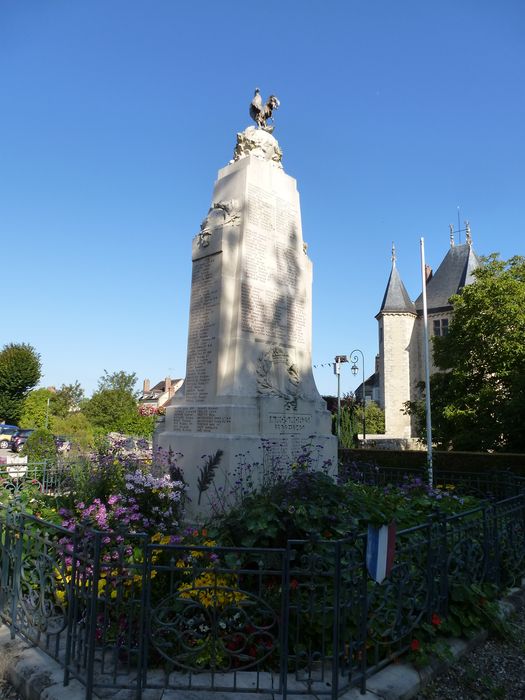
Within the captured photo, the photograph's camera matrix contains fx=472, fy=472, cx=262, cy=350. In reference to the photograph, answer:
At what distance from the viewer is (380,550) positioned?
3.18 metres

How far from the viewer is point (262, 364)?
22.9 feet

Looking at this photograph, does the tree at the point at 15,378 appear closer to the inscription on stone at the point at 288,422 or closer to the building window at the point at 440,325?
the building window at the point at 440,325

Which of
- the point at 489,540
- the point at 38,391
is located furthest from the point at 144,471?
the point at 38,391

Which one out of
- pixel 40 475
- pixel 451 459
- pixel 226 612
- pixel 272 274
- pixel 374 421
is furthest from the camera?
pixel 374 421

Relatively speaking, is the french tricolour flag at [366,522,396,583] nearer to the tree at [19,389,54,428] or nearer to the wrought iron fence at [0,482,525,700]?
the wrought iron fence at [0,482,525,700]

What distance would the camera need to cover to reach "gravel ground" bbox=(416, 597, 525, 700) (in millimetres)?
3221

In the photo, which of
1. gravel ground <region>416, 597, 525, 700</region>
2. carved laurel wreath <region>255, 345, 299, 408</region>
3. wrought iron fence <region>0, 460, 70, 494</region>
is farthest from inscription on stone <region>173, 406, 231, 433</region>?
gravel ground <region>416, 597, 525, 700</region>

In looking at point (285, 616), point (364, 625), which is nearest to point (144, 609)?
point (285, 616)

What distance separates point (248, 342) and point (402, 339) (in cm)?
3641

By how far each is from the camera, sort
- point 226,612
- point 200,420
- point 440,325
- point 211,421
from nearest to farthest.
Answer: point 226,612
point 211,421
point 200,420
point 440,325

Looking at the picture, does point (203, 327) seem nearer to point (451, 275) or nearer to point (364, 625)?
point (364, 625)

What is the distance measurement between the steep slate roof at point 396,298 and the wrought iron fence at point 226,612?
38822 mm

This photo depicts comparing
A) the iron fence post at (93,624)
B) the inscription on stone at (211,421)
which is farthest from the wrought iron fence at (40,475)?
the iron fence post at (93,624)

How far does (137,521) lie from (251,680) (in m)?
2.33
